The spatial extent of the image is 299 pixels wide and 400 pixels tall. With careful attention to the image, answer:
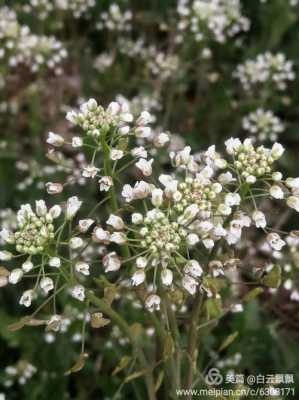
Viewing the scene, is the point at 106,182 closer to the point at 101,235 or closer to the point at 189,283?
the point at 101,235

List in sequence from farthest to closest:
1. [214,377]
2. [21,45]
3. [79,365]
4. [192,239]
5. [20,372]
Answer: [21,45] → [20,372] → [214,377] → [79,365] → [192,239]

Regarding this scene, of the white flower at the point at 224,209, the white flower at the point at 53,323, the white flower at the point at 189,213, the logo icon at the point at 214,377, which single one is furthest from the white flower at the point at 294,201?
the logo icon at the point at 214,377

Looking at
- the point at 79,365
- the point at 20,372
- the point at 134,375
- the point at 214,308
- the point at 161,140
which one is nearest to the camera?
the point at 79,365

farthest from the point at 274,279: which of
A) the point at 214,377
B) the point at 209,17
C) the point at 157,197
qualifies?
the point at 209,17

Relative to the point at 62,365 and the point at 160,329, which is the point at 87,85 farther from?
the point at 160,329

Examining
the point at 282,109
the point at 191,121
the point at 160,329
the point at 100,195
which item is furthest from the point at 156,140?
the point at 282,109

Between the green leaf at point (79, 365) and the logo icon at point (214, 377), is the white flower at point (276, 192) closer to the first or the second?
the green leaf at point (79, 365)
